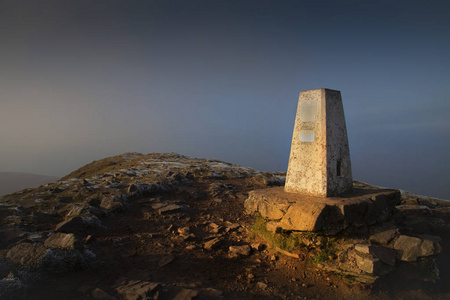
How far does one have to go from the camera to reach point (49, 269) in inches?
231

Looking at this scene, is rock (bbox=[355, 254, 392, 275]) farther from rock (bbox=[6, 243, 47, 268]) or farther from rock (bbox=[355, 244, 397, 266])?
rock (bbox=[6, 243, 47, 268])

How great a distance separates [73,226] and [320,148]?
8456mm

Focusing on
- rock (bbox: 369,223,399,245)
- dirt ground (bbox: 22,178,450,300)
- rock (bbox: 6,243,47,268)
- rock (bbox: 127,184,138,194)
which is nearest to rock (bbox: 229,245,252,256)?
dirt ground (bbox: 22,178,450,300)

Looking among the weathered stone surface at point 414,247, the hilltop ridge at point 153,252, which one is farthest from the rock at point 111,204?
the weathered stone surface at point 414,247

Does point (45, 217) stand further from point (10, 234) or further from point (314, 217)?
point (314, 217)

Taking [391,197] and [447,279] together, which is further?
[391,197]

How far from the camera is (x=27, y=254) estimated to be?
6.13 meters

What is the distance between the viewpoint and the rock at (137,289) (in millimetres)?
5418

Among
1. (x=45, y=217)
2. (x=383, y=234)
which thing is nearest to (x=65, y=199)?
(x=45, y=217)

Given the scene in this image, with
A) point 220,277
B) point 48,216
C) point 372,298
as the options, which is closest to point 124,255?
point 220,277

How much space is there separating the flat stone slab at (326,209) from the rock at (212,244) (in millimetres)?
1782

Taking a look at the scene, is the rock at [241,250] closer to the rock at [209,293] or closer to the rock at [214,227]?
the rock at [214,227]

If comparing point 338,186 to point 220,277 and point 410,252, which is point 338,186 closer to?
point 410,252

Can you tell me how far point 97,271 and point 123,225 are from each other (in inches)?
120
